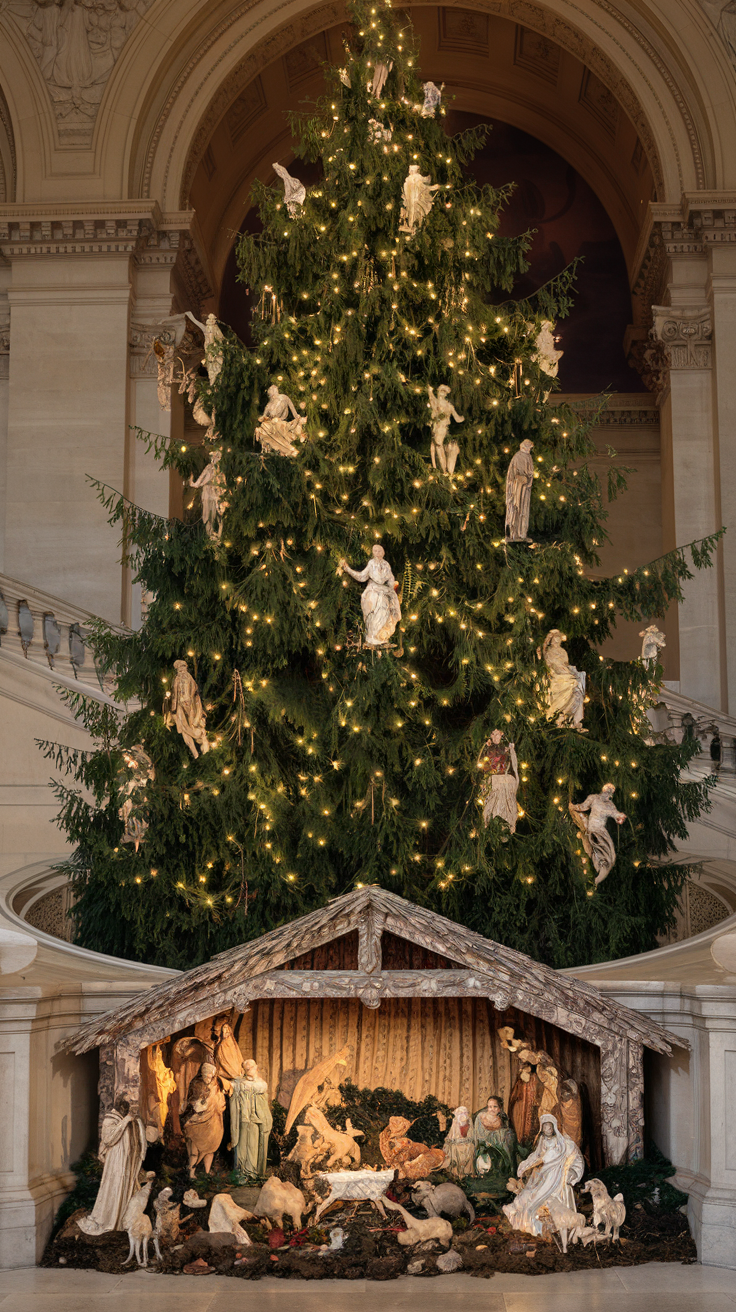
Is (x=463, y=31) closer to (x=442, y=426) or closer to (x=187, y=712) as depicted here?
(x=442, y=426)

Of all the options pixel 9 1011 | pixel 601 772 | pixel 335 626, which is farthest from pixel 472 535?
pixel 9 1011

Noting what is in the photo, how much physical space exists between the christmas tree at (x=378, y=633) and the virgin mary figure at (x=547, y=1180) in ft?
9.70

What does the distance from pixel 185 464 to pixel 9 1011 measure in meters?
6.05

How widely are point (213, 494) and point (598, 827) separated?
469 centimetres

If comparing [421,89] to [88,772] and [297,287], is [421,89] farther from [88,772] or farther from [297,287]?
[88,772]

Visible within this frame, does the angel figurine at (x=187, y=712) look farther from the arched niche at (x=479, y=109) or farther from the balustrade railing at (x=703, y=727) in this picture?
the arched niche at (x=479, y=109)

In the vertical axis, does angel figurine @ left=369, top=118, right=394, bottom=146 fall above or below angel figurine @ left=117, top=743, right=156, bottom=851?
above

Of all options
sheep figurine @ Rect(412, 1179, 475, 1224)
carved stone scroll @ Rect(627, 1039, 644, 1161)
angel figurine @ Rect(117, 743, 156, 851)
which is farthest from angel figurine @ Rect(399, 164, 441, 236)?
sheep figurine @ Rect(412, 1179, 475, 1224)

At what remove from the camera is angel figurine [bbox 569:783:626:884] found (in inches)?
467

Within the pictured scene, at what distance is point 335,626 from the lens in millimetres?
12320

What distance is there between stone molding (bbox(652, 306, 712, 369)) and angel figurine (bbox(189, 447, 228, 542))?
1258cm

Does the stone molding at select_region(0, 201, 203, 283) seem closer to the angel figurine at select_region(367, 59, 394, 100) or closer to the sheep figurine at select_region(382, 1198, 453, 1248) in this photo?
the angel figurine at select_region(367, 59, 394, 100)

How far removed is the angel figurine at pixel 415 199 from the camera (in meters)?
12.8

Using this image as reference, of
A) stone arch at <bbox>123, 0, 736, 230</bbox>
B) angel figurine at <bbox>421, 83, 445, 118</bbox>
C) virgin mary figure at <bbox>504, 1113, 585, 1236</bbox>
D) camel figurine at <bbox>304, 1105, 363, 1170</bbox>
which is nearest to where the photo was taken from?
virgin mary figure at <bbox>504, 1113, 585, 1236</bbox>
